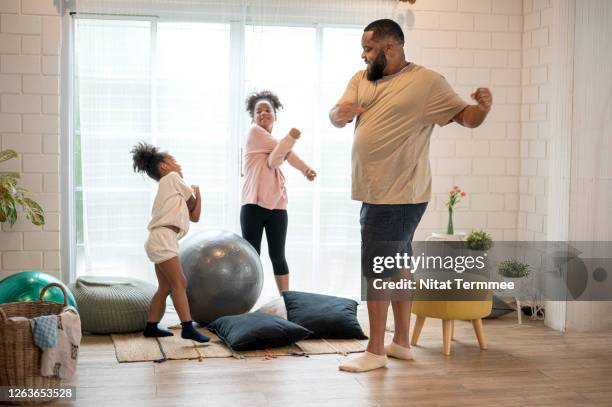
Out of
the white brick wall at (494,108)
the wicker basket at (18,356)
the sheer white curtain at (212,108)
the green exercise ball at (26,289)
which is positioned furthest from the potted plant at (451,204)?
the wicker basket at (18,356)

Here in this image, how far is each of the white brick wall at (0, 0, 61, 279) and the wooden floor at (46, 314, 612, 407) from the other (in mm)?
1050

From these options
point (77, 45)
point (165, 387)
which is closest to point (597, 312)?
point (165, 387)

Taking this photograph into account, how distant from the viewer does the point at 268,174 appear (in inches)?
212

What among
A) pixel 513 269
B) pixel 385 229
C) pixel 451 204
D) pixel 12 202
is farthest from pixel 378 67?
pixel 12 202

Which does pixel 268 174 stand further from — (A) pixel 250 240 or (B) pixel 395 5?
(B) pixel 395 5

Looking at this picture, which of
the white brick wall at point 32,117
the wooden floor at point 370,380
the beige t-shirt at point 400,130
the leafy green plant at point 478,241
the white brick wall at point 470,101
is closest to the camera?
the wooden floor at point 370,380

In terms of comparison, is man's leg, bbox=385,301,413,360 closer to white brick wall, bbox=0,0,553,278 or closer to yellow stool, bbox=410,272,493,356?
yellow stool, bbox=410,272,493,356

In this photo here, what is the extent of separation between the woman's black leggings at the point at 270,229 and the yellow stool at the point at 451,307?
3.76 ft

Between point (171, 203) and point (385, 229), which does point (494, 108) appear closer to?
point (385, 229)

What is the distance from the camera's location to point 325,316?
481cm

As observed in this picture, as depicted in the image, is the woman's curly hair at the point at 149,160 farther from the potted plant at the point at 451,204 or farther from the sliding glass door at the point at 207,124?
the potted plant at the point at 451,204

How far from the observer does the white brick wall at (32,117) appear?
5.31 m

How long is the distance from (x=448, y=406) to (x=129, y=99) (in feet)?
10.3

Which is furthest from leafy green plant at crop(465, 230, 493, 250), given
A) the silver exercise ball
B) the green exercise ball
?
the green exercise ball
